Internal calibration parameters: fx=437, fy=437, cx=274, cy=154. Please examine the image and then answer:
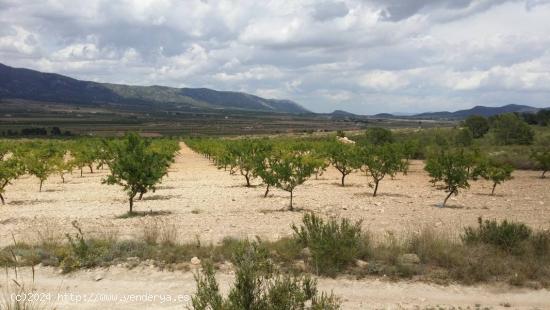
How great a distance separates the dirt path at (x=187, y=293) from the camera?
8555mm

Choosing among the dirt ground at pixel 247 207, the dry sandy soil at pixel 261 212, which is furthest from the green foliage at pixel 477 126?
the dirt ground at pixel 247 207

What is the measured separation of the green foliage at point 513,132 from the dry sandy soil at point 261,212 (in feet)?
136

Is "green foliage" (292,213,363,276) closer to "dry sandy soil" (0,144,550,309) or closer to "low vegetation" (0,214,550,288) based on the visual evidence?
"low vegetation" (0,214,550,288)

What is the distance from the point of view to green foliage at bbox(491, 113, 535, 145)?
72.0m

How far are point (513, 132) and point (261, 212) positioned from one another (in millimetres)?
67514

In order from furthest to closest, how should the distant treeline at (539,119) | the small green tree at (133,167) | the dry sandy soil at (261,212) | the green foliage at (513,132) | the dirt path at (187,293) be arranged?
the distant treeline at (539,119) → the green foliage at (513,132) → the small green tree at (133,167) → the dry sandy soil at (261,212) → the dirt path at (187,293)

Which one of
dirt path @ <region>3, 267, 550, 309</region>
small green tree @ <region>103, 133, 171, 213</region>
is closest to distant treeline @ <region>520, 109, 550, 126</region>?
small green tree @ <region>103, 133, 171, 213</region>

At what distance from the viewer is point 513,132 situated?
7350 centimetres

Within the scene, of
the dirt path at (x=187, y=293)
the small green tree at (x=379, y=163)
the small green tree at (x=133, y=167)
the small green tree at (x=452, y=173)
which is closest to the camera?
the dirt path at (x=187, y=293)

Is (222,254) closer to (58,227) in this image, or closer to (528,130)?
(58,227)

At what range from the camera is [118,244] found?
11805 mm

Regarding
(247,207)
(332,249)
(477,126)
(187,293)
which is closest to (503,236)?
(332,249)

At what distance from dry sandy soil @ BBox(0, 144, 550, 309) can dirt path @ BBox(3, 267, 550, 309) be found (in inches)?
1.1

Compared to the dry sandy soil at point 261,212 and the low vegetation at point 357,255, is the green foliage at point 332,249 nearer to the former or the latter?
the low vegetation at point 357,255
